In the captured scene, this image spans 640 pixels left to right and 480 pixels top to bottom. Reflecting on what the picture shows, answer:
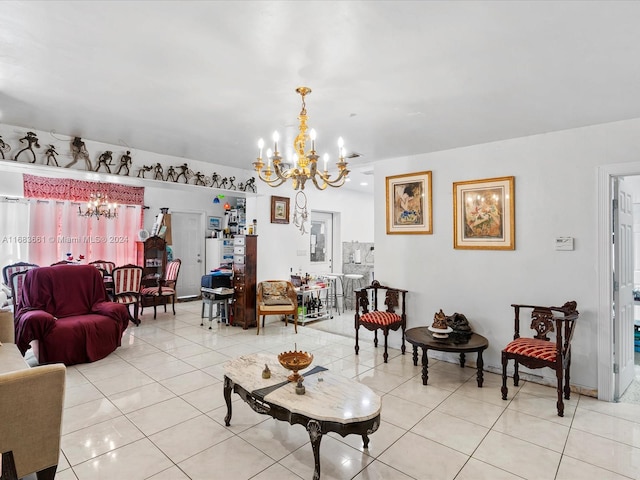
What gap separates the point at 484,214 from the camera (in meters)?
3.94

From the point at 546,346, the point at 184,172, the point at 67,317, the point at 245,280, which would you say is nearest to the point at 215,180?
the point at 184,172

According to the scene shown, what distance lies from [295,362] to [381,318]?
203cm

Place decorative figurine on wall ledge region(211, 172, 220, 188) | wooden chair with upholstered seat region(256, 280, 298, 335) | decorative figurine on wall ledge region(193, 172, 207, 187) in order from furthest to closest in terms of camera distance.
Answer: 1. wooden chair with upholstered seat region(256, 280, 298, 335)
2. decorative figurine on wall ledge region(211, 172, 220, 188)
3. decorative figurine on wall ledge region(193, 172, 207, 187)

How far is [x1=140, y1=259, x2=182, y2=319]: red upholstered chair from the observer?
6531mm

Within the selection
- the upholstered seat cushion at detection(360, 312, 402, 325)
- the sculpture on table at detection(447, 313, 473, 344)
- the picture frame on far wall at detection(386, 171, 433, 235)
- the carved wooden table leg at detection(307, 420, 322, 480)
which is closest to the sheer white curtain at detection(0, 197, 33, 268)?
the upholstered seat cushion at detection(360, 312, 402, 325)

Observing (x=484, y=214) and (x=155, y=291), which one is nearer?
(x=484, y=214)

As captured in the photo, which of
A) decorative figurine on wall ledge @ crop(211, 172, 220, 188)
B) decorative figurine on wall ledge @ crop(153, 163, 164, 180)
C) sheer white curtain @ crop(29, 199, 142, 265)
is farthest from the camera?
sheer white curtain @ crop(29, 199, 142, 265)

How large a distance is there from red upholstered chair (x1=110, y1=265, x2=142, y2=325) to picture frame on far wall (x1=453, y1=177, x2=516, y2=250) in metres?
5.06

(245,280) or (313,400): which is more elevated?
(245,280)

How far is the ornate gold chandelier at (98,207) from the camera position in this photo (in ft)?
21.4

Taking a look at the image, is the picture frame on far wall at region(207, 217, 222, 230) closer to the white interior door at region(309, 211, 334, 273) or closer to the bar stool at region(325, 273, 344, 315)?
the white interior door at region(309, 211, 334, 273)

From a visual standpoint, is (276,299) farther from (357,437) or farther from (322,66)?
(322,66)

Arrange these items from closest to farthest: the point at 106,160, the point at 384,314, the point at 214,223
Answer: the point at 106,160
the point at 384,314
the point at 214,223

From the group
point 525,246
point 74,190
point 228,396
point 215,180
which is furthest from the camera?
point 74,190
